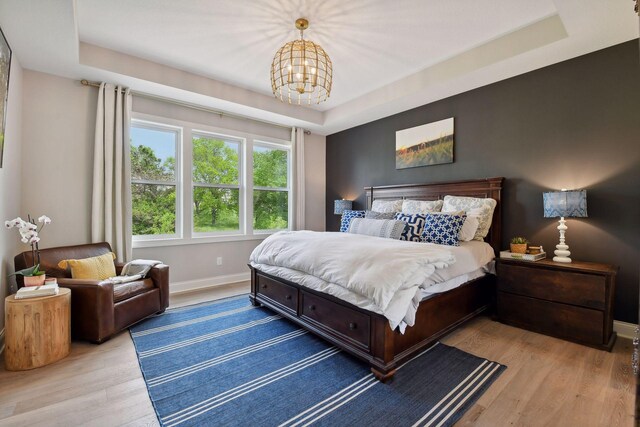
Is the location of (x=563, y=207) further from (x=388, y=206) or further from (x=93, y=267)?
(x=93, y=267)

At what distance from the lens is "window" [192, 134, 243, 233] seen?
4.21 m

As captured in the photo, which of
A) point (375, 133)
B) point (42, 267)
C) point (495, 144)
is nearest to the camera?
point (42, 267)

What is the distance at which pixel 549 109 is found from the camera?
295 centimetres

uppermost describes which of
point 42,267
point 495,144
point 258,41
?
point 258,41

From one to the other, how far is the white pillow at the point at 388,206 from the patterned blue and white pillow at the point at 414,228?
86 centimetres

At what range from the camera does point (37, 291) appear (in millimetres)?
2127

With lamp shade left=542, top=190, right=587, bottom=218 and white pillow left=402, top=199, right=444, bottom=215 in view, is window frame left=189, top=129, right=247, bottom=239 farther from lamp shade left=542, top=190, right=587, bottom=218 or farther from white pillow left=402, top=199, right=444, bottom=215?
lamp shade left=542, top=190, right=587, bottom=218

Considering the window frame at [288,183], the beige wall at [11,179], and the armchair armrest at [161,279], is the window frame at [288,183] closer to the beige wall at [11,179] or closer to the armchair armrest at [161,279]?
the armchair armrest at [161,279]

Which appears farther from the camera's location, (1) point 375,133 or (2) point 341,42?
(1) point 375,133

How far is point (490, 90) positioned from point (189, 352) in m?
4.16

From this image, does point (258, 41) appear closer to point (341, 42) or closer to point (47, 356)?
point (341, 42)

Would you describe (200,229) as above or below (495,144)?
below

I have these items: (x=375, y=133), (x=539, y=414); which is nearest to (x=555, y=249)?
(x=539, y=414)

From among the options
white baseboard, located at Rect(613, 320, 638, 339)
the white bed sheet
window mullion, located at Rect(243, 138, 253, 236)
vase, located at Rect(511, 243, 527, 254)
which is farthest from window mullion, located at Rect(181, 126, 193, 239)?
white baseboard, located at Rect(613, 320, 638, 339)
